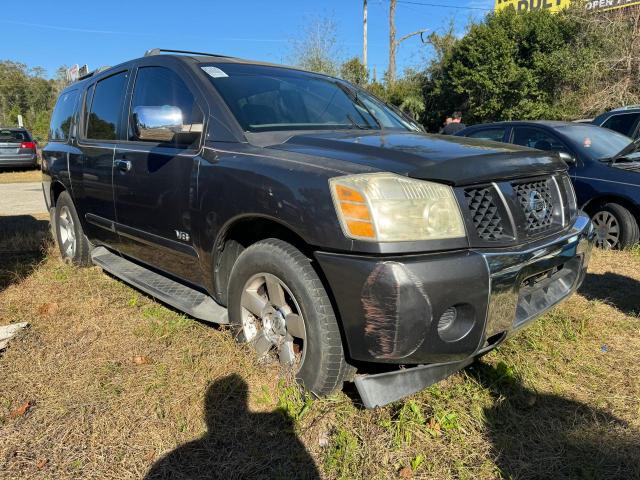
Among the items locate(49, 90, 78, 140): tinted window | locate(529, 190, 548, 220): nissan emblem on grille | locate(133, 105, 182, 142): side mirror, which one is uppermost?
locate(49, 90, 78, 140): tinted window

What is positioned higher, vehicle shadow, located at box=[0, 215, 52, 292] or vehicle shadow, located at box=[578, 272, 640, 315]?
vehicle shadow, located at box=[0, 215, 52, 292]

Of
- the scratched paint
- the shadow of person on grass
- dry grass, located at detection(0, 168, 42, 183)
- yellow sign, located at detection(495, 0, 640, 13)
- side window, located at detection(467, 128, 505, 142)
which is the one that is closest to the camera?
the scratched paint

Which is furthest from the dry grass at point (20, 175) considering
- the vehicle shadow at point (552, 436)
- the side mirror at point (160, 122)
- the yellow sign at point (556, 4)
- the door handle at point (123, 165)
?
the yellow sign at point (556, 4)

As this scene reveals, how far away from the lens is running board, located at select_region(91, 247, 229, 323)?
298cm

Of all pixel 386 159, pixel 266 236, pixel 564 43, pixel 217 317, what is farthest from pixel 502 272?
pixel 564 43

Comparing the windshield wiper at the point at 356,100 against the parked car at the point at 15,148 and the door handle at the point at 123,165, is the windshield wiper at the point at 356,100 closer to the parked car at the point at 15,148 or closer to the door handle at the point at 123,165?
the door handle at the point at 123,165

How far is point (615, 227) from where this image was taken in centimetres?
524

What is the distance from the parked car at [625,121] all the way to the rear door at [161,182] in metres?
6.99

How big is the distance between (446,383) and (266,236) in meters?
1.24

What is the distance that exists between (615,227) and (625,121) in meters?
3.27

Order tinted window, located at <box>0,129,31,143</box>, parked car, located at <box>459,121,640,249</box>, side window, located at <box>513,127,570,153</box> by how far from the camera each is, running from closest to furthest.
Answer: parked car, located at <box>459,121,640,249</box>
side window, located at <box>513,127,570,153</box>
tinted window, located at <box>0,129,31,143</box>

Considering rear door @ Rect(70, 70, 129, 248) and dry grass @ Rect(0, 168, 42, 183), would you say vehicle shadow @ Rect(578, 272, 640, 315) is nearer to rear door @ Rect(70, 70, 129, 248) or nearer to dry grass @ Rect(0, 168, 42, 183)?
rear door @ Rect(70, 70, 129, 248)

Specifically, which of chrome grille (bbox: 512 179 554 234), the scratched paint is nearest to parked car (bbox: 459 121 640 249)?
chrome grille (bbox: 512 179 554 234)

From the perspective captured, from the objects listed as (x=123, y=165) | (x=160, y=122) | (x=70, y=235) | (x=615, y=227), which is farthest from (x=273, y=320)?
(x=615, y=227)
